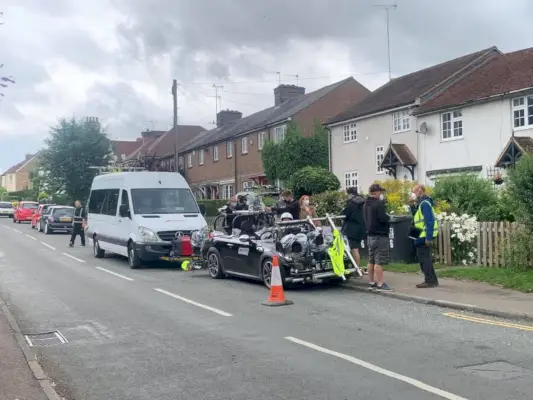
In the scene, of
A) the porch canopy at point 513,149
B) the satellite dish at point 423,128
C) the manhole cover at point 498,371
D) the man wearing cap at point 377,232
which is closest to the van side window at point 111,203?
the man wearing cap at point 377,232

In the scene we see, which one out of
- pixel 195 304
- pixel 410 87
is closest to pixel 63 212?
pixel 410 87

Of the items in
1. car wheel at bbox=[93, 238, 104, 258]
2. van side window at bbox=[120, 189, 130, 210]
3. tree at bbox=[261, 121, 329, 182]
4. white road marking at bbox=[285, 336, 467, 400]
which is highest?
tree at bbox=[261, 121, 329, 182]

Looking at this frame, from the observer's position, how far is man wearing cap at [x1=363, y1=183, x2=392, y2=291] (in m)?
12.0

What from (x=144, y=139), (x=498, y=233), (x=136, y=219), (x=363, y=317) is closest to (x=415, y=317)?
(x=363, y=317)

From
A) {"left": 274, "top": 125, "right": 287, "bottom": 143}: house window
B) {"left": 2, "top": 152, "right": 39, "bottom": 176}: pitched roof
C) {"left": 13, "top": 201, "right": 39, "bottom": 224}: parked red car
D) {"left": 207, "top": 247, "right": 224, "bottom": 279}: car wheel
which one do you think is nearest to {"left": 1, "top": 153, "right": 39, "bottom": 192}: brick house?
{"left": 2, "top": 152, "right": 39, "bottom": 176}: pitched roof

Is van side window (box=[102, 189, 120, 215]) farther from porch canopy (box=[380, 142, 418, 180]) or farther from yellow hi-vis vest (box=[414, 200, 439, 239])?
porch canopy (box=[380, 142, 418, 180])

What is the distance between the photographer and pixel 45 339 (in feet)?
28.8

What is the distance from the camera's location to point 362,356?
727 cm

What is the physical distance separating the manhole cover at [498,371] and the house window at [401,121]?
25.0m

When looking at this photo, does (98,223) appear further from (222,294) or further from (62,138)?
(62,138)

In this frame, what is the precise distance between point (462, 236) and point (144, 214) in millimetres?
8007

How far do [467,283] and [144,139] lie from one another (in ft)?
227

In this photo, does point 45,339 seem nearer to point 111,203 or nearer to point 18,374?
point 18,374

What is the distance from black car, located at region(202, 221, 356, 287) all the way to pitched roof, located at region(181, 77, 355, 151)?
2709 centimetres
